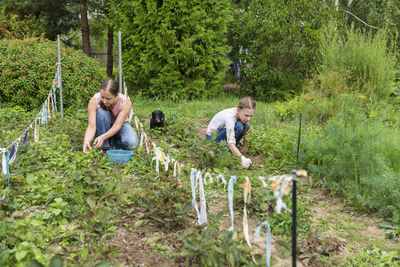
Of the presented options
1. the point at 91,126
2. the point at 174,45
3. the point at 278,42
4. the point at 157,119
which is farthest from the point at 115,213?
the point at 278,42

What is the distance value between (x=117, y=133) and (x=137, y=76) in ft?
14.0

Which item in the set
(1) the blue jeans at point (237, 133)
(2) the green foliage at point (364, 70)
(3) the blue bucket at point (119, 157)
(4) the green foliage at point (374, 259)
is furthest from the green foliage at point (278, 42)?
(4) the green foliage at point (374, 259)

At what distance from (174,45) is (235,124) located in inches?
175

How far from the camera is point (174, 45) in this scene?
8.50 m

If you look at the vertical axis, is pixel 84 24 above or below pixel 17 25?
above

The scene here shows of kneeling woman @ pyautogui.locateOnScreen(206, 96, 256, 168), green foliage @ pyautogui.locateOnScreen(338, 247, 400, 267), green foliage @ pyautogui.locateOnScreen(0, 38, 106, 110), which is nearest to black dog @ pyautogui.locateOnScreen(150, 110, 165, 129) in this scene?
kneeling woman @ pyautogui.locateOnScreen(206, 96, 256, 168)

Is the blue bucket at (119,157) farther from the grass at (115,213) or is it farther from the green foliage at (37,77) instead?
the green foliage at (37,77)

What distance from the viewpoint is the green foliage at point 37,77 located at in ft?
23.2

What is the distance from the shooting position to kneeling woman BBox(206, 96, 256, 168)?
4.24 metres

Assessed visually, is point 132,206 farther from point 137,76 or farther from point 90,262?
point 137,76

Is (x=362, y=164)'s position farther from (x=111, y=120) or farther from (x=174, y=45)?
(x=174, y=45)

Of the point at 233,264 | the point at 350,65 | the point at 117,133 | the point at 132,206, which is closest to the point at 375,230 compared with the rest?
the point at 233,264

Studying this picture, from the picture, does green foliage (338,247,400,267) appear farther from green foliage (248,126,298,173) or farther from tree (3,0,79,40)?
tree (3,0,79,40)

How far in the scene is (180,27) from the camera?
327 inches
